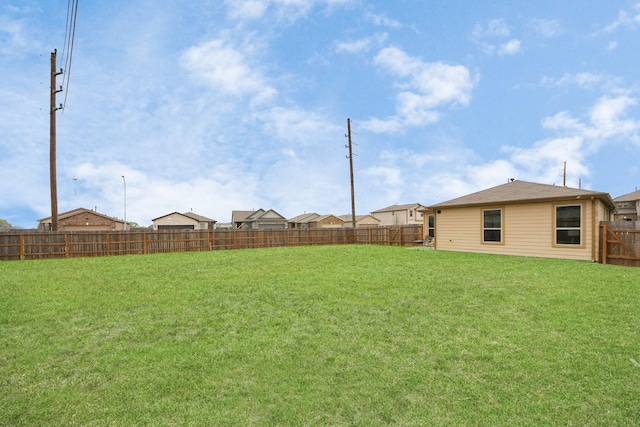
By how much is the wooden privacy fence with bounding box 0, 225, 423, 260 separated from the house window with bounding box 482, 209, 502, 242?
22.4 feet

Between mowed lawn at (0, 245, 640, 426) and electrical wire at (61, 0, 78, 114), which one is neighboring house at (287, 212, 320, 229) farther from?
mowed lawn at (0, 245, 640, 426)

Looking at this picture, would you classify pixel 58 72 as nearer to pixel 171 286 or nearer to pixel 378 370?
pixel 171 286

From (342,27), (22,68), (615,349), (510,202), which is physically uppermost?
(342,27)

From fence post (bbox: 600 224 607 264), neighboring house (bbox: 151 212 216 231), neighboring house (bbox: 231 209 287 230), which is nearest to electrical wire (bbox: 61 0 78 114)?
fence post (bbox: 600 224 607 264)

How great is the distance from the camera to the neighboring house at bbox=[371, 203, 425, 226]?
46.6 m

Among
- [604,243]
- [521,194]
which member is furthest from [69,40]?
[604,243]

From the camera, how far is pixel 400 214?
159ft

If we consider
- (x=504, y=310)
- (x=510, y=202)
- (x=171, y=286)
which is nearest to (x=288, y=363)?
(x=504, y=310)

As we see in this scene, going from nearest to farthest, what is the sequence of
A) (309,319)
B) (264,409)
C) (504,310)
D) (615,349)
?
(264,409), (615,349), (309,319), (504,310)

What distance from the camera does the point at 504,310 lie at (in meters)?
5.65

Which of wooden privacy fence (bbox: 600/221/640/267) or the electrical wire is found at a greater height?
the electrical wire

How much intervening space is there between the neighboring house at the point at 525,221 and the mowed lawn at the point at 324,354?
5183 millimetres

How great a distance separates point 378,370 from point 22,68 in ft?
Answer: 64.4

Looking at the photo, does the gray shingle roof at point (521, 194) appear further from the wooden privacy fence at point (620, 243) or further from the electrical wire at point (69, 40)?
the electrical wire at point (69, 40)
